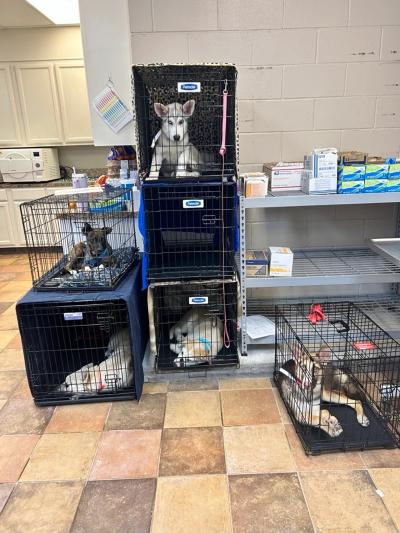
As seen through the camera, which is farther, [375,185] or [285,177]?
[285,177]

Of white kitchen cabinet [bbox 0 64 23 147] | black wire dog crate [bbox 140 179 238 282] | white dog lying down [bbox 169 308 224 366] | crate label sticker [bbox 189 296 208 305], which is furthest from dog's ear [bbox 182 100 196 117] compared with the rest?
white kitchen cabinet [bbox 0 64 23 147]

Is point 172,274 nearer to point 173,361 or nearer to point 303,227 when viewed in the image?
point 173,361

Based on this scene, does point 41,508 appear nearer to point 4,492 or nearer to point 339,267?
point 4,492

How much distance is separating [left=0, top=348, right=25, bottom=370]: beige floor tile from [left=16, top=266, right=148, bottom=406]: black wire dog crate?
43cm

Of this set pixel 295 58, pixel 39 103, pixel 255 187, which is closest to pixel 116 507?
pixel 255 187

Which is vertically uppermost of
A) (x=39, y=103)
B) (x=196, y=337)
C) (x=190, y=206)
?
(x=39, y=103)

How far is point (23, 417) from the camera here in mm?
2000

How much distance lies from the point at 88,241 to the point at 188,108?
905 mm

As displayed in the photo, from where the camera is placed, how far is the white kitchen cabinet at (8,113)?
15.6 feet

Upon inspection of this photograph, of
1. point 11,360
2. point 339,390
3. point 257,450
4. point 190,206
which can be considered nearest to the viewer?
point 257,450

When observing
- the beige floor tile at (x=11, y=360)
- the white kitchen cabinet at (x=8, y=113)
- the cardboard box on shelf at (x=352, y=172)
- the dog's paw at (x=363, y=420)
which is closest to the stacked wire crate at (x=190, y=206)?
the cardboard box on shelf at (x=352, y=172)

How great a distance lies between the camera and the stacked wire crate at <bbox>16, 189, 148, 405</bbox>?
2.00 m

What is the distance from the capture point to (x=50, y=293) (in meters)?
2.04

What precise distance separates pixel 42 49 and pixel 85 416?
4.58 meters
